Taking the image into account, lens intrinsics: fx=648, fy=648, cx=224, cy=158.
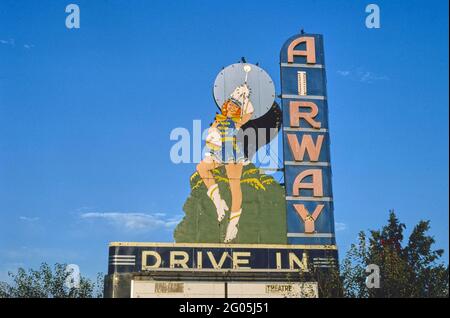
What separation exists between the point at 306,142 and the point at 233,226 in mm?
8948

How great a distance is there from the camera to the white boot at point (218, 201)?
4838cm

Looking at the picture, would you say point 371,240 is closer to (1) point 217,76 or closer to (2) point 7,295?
(1) point 217,76

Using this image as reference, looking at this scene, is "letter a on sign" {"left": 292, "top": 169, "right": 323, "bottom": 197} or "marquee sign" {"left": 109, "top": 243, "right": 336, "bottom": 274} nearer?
"marquee sign" {"left": 109, "top": 243, "right": 336, "bottom": 274}

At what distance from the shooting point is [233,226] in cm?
4822

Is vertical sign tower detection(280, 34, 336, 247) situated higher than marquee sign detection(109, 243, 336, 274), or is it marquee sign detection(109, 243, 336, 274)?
vertical sign tower detection(280, 34, 336, 247)

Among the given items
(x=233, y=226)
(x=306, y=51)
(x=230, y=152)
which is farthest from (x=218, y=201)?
(x=306, y=51)

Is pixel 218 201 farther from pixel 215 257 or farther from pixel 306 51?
pixel 306 51

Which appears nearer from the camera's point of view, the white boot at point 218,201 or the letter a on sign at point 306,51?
the white boot at point 218,201

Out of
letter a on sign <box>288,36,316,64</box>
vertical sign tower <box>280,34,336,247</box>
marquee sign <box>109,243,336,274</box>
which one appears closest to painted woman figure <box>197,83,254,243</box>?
marquee sign <box>109,243,336,274</box>

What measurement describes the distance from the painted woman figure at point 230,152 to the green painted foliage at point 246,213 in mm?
374

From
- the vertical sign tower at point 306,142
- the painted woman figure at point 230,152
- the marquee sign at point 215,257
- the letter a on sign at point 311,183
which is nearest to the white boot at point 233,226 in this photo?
the painted woman figure at point 230,152

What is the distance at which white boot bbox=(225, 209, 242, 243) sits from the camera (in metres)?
48.0

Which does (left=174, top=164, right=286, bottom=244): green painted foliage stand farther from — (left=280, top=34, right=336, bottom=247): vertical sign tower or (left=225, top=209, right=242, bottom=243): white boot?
(left=280, top=34, right=336, bottom=247): vertical sign tower

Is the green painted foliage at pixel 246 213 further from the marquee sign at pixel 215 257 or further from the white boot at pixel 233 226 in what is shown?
the marquee sign at pixel 215 257
